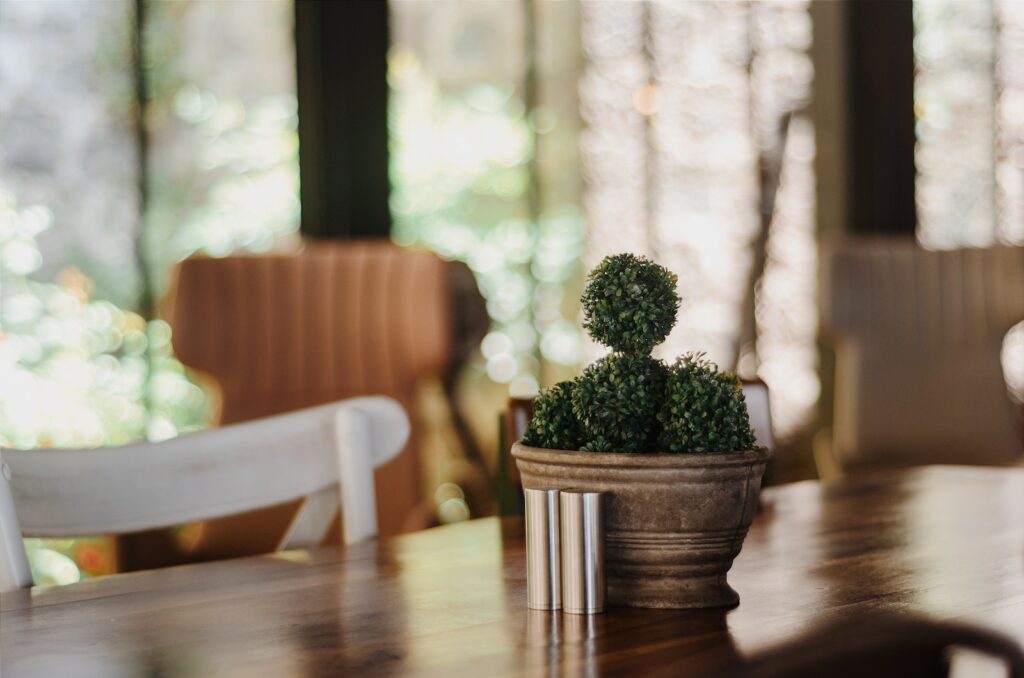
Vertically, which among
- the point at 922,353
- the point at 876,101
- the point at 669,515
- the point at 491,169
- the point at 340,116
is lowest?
the point at 922,353

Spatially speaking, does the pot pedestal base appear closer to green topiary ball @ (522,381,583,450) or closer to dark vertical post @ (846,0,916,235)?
green topiary ball @ (522,381,583,450)

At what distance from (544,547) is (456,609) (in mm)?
77

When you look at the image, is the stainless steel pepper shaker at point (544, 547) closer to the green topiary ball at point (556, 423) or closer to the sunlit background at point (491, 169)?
the green topiary ball at point (556, 423)

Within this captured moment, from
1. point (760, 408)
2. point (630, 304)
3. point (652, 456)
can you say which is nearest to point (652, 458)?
point (652, 456)

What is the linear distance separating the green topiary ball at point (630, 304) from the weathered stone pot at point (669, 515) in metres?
0.09

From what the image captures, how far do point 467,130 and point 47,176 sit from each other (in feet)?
3.92

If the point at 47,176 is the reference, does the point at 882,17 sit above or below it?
above

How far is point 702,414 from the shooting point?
79cm

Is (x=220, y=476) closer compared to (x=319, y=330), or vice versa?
(x=220, y=476)

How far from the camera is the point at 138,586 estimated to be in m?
0.93

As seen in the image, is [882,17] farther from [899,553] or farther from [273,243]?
[899,553]

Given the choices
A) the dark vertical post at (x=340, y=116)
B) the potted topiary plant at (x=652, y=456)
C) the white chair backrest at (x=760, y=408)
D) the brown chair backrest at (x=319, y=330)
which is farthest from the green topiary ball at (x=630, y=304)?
the dark vertical post at (x=340, y=116)

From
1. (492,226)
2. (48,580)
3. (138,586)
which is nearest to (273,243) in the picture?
(492,226)

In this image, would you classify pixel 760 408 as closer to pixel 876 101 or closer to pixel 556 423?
pixel 556 423
